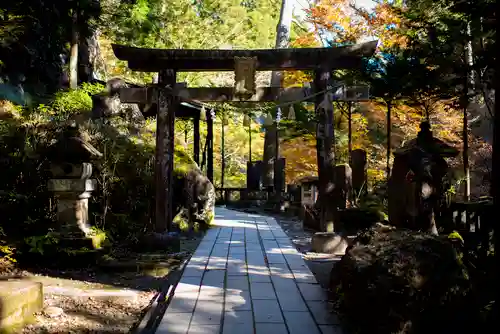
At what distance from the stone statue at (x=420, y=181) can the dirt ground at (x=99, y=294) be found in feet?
13.3

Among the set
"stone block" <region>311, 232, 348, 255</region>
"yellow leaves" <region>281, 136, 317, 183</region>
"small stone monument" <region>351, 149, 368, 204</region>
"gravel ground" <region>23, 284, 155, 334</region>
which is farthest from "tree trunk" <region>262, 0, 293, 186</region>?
"gravel ground" <region>23, 284, 155, 334</region>

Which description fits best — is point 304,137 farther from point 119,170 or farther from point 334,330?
point 334,330

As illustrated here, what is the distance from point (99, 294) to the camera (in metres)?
5.86

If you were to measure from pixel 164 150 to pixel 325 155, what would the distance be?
3414 mm

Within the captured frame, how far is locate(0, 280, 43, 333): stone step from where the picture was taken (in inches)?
172

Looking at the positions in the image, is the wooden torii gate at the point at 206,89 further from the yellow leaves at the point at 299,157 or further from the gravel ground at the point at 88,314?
the yellow leaves at the point at 299,157

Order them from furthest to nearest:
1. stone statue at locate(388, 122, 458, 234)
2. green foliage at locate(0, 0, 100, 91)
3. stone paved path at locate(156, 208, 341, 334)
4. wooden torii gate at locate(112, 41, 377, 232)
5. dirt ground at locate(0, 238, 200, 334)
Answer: green foliage at locate(0, 0, 100, 91) → wooden torii gate at locate(112, 41, 377, 232) → stone statue at locate(388, 122, 458, 234) → dirt ground at locate(0, 238, 200, 334) → stone paved path at locate(156, 208, 341, 334)

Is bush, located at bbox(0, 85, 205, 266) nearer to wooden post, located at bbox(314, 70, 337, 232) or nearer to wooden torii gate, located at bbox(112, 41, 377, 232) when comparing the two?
wooden torii gate, located at bbox(112, 41, 377, 232)

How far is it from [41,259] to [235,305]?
4375mm

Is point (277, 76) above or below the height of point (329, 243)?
above

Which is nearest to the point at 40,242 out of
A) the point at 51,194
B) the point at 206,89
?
the point at 51,194

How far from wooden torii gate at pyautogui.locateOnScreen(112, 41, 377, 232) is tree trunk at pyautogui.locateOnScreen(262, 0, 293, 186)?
10.8m

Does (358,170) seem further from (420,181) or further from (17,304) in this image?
(17,304)

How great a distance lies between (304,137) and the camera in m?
20.4
